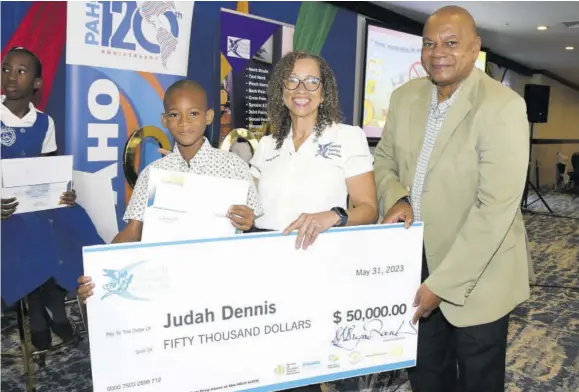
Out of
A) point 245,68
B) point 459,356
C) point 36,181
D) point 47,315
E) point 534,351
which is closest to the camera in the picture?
point 459,356

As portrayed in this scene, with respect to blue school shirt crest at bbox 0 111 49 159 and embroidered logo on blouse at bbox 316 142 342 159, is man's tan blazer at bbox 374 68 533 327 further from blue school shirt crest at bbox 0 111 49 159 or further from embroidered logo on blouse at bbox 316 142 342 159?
blue school shirt crest at bbox 0 111 49 159

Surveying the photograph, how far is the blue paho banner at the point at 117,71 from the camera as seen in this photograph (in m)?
3.03

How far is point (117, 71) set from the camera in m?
3.23

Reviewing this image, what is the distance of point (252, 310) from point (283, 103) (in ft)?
2.39

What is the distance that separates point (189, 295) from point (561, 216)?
27.2ft

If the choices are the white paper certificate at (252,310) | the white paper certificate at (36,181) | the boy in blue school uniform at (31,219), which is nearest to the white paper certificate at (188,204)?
the white paper certificate at (252,310)

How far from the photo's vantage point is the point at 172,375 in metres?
1.35

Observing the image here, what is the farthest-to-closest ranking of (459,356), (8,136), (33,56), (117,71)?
(117,71) → (33,56) → (8,136) → (459,356)

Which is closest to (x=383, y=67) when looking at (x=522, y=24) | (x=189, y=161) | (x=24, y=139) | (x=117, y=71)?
(x=522, y=24)

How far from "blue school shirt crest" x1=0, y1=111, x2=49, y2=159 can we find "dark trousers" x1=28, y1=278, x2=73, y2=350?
757mm

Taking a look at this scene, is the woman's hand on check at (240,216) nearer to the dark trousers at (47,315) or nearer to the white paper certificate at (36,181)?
the white paper certificate at (36,181)

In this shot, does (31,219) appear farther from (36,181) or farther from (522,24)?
(522,24)

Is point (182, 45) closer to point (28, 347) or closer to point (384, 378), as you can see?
point (28, 347)

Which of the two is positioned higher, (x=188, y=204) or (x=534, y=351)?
(x=188, y=204)
